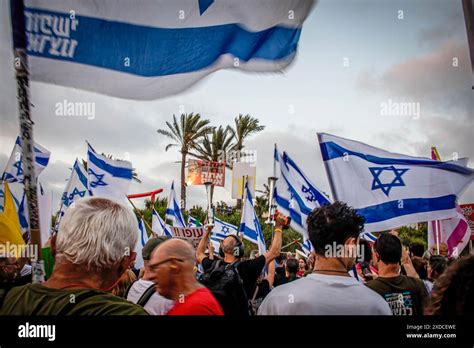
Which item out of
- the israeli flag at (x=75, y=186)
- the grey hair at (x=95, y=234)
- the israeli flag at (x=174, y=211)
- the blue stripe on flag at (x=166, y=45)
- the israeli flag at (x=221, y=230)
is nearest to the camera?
the grey hair at (x=95, y=234)

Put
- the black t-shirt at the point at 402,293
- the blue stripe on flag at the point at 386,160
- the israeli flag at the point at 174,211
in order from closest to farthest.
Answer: the black t-shirt at the point at 402,293 < the blue stripe on flag at the point at 386,160 < the israeli flag at the point at 174,211

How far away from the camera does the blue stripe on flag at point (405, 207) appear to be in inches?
225

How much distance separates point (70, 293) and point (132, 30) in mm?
2078

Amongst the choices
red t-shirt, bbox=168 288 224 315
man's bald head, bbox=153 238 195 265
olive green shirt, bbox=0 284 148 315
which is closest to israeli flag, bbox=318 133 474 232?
man's bald head, bbox=153 238 195 265

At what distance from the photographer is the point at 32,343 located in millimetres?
2916

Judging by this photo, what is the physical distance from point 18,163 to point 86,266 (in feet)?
24.2

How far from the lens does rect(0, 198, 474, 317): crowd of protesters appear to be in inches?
78.7

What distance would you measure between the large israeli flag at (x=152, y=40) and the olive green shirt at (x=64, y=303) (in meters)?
1.59

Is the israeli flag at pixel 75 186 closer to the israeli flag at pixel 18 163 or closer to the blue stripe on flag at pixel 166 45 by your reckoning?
the israeli flag at pixel 18 163

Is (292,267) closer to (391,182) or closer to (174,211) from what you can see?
(391,182)

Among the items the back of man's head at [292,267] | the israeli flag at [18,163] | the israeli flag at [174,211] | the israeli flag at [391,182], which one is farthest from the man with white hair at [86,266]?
the israeli flag at [174,211]

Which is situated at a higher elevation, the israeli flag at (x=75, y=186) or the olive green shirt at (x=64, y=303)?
the israeli flag at (x=75, y=186)

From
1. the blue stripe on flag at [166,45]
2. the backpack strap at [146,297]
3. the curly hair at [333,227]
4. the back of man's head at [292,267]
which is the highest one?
the blue stripe on flag at [166,45]

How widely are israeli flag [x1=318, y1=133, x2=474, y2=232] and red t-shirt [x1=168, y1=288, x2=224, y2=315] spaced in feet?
10.9
